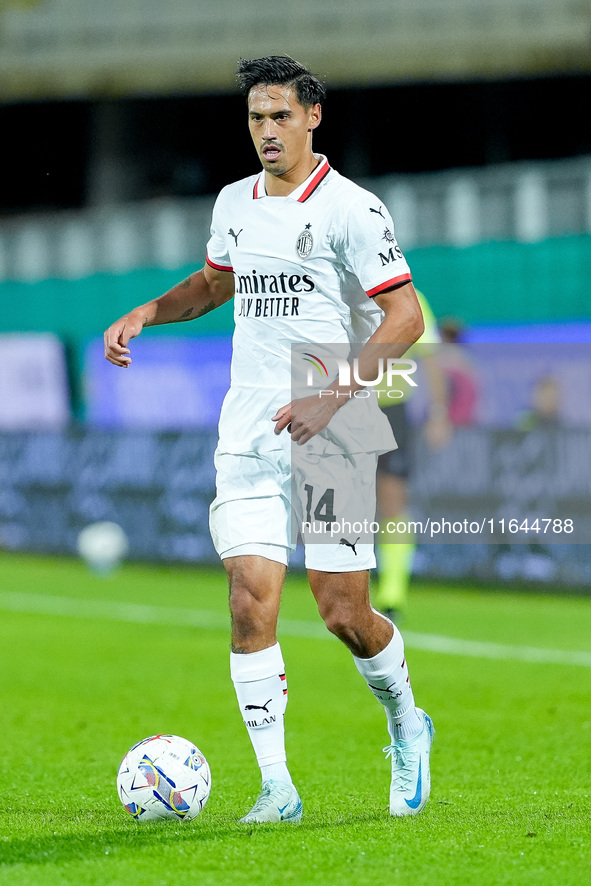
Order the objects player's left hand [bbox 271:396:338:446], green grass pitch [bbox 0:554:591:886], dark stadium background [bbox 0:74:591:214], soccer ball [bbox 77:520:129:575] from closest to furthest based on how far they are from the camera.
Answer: green grass pitch [bbox 0:554:591:886] < player's left hand [bbox 271:396:338:446] < soccer ball [bbox 77:520:129:575] < dark stadium background [bbox 0:74:591:214]

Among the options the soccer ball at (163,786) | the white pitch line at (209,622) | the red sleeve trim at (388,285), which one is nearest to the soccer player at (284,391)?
the red sleeve trim at (388,285)

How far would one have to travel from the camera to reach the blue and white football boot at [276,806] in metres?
4.54

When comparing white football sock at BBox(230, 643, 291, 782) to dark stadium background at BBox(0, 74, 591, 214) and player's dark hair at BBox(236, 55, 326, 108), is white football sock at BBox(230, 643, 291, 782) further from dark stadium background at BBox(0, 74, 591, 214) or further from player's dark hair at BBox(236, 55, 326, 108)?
dark stadium background at BBox(0, 74, 591, 214)

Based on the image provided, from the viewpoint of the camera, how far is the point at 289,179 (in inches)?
188

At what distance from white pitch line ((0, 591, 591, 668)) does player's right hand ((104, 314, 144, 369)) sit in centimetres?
476

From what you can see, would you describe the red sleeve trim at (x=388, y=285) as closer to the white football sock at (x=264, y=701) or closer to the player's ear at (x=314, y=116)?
the player's ear at (x=314, y=116)

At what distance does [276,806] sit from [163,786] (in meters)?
0.38

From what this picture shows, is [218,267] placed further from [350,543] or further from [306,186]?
[350,543]

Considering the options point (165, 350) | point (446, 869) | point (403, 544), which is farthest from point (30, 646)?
point (165, 350)

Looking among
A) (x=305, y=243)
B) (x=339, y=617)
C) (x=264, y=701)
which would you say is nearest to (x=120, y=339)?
(x=305, y=243)

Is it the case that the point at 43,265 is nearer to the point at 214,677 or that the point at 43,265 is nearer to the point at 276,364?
the point at 214,677

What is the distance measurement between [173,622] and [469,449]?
3477 millimetres

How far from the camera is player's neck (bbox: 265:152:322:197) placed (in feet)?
15.6

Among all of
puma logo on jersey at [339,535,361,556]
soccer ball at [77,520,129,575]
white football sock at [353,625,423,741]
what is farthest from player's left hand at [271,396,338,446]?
soccer ball at [77,520,129,575]
